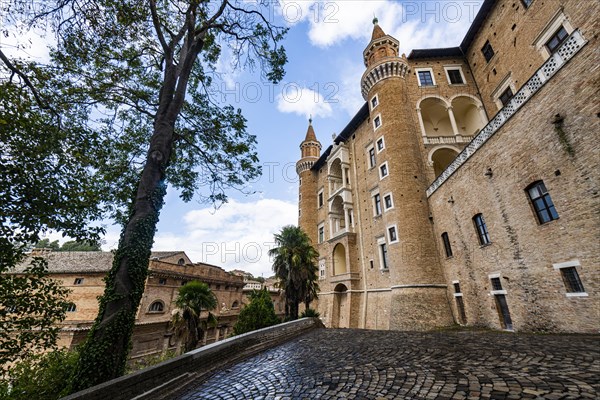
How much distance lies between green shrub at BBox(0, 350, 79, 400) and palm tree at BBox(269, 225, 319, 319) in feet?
39.6

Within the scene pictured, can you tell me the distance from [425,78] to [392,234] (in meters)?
14.3

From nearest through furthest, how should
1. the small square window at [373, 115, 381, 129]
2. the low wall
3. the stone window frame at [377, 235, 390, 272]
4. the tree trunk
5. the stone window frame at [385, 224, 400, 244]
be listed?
the low wall < the tree trunk < the stone window frame at [385, 224, 400, 244] < the stone window frame at [377, 235, 390, 272] < the small square window at [373, 115, 381, 129]

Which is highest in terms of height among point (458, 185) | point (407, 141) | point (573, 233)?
point (407, 141)

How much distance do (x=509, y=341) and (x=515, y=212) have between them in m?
5.48

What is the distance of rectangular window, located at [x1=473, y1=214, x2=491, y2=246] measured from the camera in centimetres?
1141

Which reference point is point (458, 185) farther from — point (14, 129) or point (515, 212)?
point (14, 129)

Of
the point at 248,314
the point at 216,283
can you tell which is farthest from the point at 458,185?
the point at 216,283

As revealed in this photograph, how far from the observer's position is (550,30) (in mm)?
12562

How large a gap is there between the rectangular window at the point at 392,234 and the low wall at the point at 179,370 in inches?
445

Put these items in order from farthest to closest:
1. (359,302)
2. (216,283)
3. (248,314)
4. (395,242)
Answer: (216,283), (359,302), (395,242), (248,314)

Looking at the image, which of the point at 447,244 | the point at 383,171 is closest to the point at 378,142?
the point at 383,171

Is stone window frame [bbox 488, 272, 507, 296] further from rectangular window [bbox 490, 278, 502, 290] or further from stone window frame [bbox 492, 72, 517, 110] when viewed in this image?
stone window frame [bbox 492, 72, 517, 110]

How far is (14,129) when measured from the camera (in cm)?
523

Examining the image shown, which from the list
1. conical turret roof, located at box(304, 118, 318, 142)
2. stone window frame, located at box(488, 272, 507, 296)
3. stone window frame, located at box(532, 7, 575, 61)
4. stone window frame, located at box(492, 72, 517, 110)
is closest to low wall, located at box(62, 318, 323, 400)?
stone window frame, located at box(488, 272, 507, 296)
